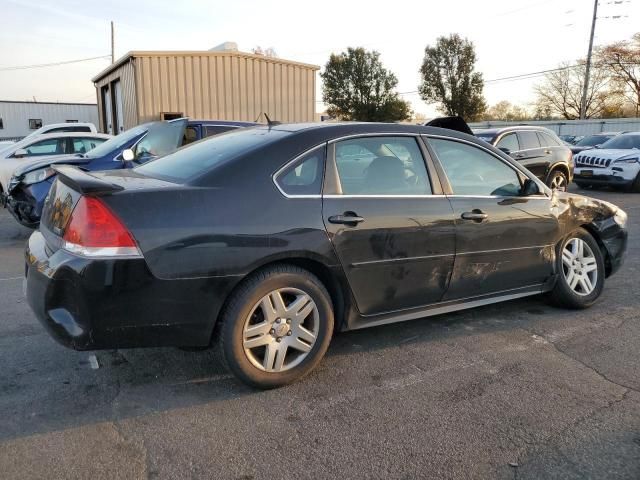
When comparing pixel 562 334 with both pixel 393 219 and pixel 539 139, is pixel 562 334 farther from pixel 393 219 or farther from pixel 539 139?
pixel 539 139

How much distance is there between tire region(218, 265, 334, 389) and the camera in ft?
9.66

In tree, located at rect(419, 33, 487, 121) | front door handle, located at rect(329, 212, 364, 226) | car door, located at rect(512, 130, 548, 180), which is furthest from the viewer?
tree, located at rect(419, 33, 487, 121)

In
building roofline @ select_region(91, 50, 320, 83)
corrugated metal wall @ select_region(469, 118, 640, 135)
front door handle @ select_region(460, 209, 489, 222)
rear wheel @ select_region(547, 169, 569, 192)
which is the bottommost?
rear wheel @ select_region(547, 169, 569, 192)

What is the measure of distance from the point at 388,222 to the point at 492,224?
3.11 feet

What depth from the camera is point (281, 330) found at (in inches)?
122

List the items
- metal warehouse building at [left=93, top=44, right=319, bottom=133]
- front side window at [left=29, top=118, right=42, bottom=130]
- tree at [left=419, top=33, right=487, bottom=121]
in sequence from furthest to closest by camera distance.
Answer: tree at [left=419, top=33, right=487, bottom=121] → front side window at [left=29, top=118, right=42, bottom=130] → metal warehouse building at [left=93, top=44, right=319, bottom=133]

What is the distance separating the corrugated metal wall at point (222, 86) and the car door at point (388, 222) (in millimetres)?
14707

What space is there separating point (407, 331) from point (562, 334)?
1155 millimetres

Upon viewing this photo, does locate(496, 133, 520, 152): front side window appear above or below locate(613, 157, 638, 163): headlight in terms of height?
above

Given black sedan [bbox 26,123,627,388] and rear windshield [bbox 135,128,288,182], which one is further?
rear windshield [bbox 135,128,288,182]

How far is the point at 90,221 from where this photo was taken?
270 centimetres

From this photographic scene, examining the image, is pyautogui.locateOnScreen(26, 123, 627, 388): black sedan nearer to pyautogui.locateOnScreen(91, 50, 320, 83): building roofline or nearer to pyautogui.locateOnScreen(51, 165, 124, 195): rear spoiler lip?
pyautogui.locateOnScreen(51, 165, 124, 195): rear spoiler lip

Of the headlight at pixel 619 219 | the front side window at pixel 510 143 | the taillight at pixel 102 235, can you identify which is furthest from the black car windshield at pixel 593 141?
the taillight at pixel 102 235

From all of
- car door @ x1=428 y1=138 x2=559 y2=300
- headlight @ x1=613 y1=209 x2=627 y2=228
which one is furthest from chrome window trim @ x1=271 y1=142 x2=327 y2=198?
headlight @ x1=613 y1=209 x2=627 y2=228
